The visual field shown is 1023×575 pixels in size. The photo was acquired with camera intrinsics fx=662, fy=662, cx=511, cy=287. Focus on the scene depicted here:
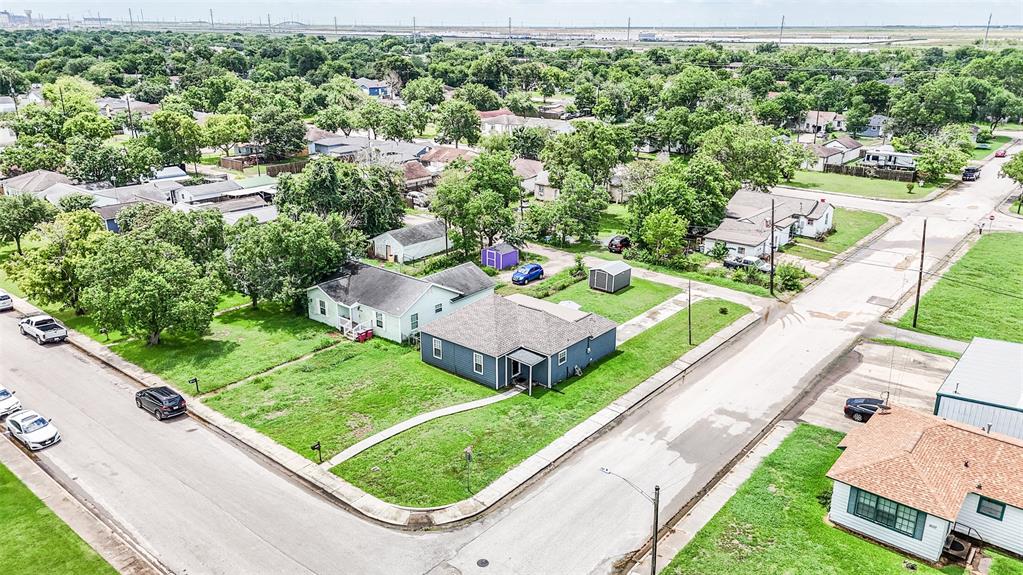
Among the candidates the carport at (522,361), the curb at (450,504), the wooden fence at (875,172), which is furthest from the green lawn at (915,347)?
the wooden fence at (875,172)

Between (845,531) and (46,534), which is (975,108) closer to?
(845,531)

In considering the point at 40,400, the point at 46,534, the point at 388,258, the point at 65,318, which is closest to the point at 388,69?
the point at 388,258

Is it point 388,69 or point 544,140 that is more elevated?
point 388,69

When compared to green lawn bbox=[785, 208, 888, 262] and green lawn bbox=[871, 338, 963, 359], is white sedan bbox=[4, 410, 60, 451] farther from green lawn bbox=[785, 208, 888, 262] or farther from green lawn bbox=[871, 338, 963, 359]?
green lawn bbox=[785, 208, 888, 262]

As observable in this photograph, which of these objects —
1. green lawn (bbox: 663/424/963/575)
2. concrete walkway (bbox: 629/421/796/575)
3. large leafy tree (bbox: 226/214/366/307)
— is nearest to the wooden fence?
concrete walkway (bbox: 629/421/796/575)

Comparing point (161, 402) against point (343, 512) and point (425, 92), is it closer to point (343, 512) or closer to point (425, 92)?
point (343, 512)

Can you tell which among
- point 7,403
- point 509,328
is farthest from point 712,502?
point 7,403
